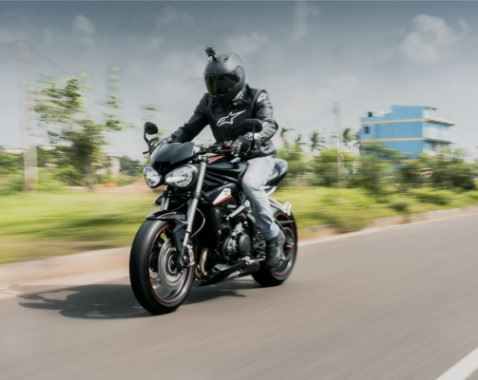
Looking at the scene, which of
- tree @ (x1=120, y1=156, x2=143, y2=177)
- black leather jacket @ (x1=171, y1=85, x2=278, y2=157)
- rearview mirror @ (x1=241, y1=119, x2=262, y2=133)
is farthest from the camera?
tree @ (x1=120, y1=156, x2=143, y2=177)

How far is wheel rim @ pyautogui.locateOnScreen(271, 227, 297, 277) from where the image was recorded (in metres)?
6.59

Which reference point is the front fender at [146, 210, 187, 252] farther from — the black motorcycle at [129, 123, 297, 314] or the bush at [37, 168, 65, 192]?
the bush at [37, 168, 65, 192]

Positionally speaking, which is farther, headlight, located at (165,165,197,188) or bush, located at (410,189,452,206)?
bush, located at (410,189,452,206)

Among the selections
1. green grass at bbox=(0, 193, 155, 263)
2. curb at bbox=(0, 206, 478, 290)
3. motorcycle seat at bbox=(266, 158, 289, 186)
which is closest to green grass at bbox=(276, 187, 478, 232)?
green grass at bbox=(0, 193, 155, 263)

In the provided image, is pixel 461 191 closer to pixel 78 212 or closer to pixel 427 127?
pixel 78 212

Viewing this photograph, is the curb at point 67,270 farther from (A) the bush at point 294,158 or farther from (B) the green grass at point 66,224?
(A) the bush at point 294,158

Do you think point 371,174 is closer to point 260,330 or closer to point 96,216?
point 96,216

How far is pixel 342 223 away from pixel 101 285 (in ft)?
21.4

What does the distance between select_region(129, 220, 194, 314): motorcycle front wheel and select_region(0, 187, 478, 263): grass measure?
8.29 ft

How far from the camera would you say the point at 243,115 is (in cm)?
591

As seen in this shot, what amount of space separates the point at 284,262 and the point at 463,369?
2.99m

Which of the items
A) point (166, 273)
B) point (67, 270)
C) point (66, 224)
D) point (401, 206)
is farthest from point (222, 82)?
point (401, 206)

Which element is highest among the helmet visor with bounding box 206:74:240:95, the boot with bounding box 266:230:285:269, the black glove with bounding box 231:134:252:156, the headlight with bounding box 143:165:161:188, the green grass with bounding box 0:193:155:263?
the helmet visor with bounding box 206:74:240:95

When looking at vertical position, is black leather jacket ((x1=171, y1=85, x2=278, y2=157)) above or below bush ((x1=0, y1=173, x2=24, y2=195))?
above
